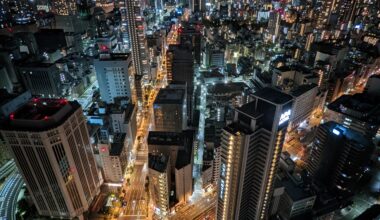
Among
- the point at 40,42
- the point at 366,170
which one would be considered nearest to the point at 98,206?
the point at 366,170

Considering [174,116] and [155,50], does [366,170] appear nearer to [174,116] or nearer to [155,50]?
[174,116]

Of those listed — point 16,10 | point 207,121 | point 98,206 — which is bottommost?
point 98,206

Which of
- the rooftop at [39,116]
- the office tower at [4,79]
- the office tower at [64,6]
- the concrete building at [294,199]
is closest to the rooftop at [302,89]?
the concrete building at [294,199]

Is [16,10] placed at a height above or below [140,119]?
above

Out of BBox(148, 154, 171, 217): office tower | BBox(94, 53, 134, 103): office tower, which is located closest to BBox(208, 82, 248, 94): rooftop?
BBox(94, 53, 134, 103): office tower

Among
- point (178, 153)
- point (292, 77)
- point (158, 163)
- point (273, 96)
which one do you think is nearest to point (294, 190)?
point (178, 153)

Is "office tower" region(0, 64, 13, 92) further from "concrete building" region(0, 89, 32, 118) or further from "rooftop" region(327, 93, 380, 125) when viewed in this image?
"rooftop" region(327, 93, 380, 125)

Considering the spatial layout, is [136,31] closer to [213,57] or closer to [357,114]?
[213,57]
